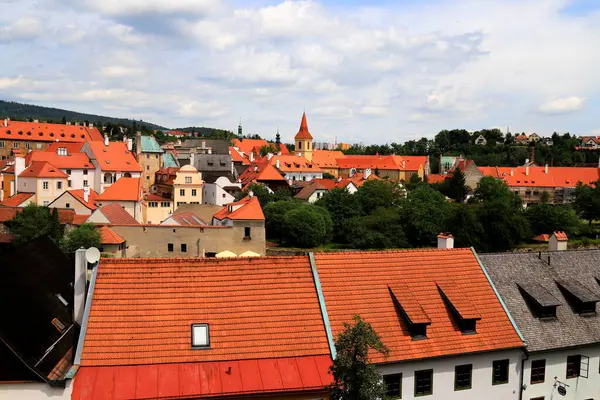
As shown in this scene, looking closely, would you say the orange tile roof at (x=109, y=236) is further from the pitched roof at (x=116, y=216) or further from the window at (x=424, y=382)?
the window at (x=424, y=382)

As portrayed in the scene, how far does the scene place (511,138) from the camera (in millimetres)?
167375

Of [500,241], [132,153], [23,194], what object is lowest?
[500,241]

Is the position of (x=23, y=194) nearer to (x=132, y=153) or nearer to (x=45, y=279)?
(x=132, y=153)

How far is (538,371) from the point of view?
15.6 metres

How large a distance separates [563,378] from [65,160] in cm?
5822

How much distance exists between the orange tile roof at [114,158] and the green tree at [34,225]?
2153 cm

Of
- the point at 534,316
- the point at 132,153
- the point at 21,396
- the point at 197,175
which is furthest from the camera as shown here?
the point at 132,153

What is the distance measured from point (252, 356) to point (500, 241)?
46.9m

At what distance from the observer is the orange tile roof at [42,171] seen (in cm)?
5525

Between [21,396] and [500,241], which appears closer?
[21,396]

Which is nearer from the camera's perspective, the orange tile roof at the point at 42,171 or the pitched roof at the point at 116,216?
the pitched roof at the point at 116,216

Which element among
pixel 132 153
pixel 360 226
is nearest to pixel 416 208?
pixel 360 226

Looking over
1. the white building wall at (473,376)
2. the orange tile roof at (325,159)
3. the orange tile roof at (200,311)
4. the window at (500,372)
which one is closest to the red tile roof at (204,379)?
the orange tile roof at (200,311)

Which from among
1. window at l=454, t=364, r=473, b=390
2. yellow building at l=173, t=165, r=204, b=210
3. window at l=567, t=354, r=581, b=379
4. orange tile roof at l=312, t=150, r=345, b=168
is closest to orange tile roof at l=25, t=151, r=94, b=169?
yellow building at l=173, t=165, r=204, b=210
